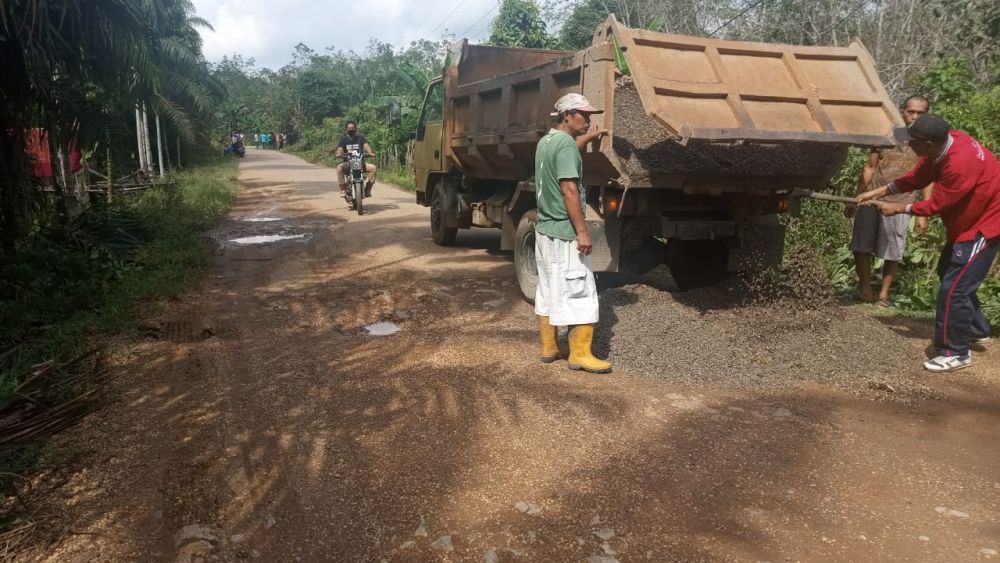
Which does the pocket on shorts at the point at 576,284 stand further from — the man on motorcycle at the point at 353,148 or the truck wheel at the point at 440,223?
the man on motorcycle at the point at 353,148

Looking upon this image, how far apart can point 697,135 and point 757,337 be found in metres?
1.71

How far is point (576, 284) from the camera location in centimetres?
472

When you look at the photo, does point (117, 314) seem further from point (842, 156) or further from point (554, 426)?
point (842, 156)

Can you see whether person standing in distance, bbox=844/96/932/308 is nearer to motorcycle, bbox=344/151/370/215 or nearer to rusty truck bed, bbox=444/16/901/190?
rusty truck bed, bbox=444/16/901/190

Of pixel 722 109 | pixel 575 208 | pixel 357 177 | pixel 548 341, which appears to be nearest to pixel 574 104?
pixel 575 208

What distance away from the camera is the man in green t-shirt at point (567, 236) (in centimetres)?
459

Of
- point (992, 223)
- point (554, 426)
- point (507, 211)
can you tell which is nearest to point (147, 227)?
point (507, 211)

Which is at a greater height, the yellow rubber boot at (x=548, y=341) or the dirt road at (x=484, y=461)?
the yellow rubber boot at (x=548, y=341)

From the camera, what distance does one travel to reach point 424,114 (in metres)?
10.2

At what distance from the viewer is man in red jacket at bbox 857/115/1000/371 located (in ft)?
15.0

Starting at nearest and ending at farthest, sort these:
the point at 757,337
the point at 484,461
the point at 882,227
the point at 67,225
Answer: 1. the point at 484,461
2. the point at 757,337
3. the point at 882,227
4. the point at 67,225

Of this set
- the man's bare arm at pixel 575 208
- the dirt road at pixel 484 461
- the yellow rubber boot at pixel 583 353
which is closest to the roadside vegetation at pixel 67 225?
the dirt road at pixel 484 461

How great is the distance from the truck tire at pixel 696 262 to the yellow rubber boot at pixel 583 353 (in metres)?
2.07

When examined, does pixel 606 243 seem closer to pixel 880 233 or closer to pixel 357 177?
pixel 880 233
